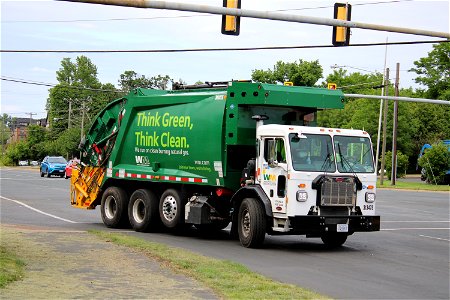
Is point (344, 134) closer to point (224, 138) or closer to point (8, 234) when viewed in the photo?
point (224, 138)

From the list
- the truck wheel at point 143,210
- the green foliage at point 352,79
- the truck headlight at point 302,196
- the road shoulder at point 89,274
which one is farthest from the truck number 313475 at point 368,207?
the green foliage at point 352,79

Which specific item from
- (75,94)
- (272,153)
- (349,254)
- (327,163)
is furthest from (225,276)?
(75,94)

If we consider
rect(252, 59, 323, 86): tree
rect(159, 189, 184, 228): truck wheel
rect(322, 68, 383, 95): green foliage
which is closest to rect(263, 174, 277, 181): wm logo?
rect(159, 189, 184, 228): truck wheel

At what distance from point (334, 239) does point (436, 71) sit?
76.6 meters

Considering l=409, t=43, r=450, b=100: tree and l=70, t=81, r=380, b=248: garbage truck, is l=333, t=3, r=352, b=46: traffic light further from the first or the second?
l=409, t=43, r=450, b=100: tree

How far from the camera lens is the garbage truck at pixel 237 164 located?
601 inches

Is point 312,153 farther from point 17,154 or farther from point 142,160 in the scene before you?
point 17,154

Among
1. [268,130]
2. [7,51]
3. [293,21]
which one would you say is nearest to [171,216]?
[268,130]

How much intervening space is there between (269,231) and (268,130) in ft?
6.75

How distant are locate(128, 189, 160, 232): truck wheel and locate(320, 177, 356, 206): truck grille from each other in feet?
16.9

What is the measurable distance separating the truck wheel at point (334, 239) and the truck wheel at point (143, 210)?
439 cm

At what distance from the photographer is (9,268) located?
1088 cm

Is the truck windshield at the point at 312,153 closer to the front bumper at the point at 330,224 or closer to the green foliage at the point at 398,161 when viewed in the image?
the front bumper at the point at 330,224

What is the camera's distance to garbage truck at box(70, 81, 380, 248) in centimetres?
1527
